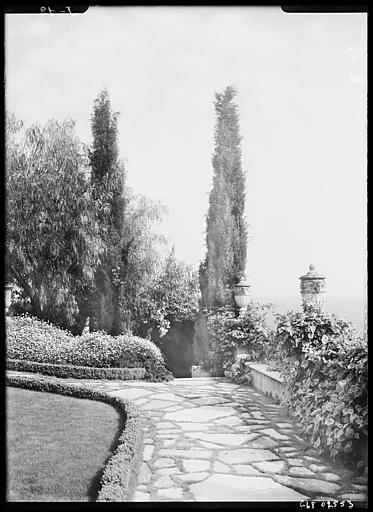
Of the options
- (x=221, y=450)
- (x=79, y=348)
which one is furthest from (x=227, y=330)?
(x=79, y=348)

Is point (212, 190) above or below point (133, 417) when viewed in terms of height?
above

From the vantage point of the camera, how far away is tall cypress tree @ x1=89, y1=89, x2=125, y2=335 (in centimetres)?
340

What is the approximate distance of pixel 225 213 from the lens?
11.4 ft

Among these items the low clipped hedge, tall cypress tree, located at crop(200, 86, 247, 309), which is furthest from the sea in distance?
the low clipped hedge

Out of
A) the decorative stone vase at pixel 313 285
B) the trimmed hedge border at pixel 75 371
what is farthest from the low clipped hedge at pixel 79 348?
the decorative stone vase at pixel 313 285

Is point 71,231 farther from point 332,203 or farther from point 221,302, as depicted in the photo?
point 332,203

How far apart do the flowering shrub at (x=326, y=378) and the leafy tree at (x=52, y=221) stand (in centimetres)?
162

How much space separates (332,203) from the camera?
131 inches

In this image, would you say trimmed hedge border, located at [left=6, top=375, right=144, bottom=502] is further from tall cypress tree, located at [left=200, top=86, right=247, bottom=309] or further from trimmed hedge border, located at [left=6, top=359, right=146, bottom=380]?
tall cypress tree, located at [left=200, top=86, right=247, bottom=309]

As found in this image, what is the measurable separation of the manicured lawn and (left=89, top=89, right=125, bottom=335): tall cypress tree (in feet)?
1.87

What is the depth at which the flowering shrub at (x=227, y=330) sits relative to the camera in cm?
374

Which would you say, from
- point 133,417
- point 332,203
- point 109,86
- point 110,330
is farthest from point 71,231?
point 332,203

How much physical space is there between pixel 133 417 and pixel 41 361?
74cm

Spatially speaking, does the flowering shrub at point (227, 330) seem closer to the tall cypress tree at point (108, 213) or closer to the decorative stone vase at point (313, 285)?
the decorative stone vase at point (313, 285)
